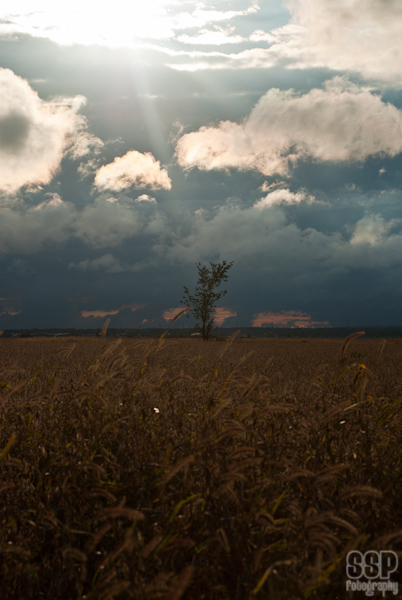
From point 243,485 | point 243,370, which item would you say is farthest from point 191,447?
point 243,370

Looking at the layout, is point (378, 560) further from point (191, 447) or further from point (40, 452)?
point (40, 452)

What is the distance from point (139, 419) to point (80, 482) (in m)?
0.57

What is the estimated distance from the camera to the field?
1.87 meters

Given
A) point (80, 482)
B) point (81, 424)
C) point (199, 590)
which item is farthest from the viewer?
point (81, 424)

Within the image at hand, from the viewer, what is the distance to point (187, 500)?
2047 mm

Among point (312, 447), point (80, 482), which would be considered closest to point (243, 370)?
point (312, 447)

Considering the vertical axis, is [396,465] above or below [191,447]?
below

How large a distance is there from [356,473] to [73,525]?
1.83 meters

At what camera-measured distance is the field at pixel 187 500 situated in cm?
187

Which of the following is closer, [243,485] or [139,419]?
[243,485]

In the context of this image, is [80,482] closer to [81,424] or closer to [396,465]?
[81,424]

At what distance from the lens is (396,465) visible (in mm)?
2961

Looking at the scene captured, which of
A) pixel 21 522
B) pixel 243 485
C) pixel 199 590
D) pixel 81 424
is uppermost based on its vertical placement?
pixel 81 424

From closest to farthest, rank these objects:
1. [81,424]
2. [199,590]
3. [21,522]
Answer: [199,590], [21,522], [81,424]
